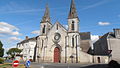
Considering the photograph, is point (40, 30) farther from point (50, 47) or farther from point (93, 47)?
point (93, 47)

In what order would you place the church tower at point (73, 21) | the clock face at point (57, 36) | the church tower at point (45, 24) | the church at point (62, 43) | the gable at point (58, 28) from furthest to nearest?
the church tower at point (45, 24) < the gable at point (58, 28) < the clock face at point (57, 36) < the church tower at point (73, 21) < the church at point (62, 43)

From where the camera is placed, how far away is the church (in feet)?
102

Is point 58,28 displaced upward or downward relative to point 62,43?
upward

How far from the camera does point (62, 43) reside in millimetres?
33375

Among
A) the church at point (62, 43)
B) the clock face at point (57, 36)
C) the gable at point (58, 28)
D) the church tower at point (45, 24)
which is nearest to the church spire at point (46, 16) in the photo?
the church tower at point (45, 24)

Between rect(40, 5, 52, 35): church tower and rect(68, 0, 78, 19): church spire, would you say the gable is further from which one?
rect(68, 0, 78, 19): church spire

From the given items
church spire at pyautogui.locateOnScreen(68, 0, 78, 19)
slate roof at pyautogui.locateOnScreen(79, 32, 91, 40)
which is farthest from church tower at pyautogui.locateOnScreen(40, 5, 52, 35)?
slate roof at pyautogui.locateOnScreen(79, 32, 91, 40)

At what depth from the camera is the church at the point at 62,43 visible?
31.0m

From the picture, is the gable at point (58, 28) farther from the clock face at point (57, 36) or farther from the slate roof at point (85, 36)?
the slate roof at point (85, 36)

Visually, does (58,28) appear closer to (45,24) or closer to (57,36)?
(57,36)

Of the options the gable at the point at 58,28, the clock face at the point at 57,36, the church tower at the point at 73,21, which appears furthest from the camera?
the gable at the point at 58,28

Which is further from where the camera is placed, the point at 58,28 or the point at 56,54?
the point at 58,28

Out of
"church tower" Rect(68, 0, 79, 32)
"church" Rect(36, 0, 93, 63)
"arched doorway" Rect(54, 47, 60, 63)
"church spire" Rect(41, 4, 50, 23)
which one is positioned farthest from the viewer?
"church spire" Rect(41, 4, 50, 23)

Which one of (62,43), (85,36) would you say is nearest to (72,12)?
(62,43)
